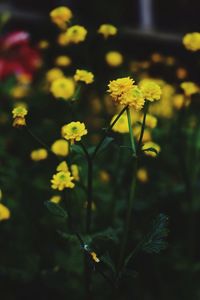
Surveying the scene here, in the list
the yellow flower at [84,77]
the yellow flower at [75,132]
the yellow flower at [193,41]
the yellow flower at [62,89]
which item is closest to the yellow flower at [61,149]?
the yellow flower at [62,89]

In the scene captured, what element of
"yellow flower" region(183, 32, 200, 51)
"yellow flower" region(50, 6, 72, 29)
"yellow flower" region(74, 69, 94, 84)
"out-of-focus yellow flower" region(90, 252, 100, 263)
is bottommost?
"out-of-focus yellow flower" region(90, 252, 100, 263)

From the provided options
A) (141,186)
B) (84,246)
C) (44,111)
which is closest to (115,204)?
(141,186)

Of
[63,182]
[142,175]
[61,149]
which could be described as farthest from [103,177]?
[63,182]

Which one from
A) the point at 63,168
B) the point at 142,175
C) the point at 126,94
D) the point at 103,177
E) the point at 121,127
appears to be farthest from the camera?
the point at 103,177

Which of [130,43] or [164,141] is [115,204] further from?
[130,43]

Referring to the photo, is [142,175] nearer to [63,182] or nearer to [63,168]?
[63,168]

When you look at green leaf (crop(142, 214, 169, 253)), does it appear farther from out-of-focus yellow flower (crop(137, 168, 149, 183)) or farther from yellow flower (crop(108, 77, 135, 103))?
out-of-focus yellow flower (crop(137, 168, 149, 183))

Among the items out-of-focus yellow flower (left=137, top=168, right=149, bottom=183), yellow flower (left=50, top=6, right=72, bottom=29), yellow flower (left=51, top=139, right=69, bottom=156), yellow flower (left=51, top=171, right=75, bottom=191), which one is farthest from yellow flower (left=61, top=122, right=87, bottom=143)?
out-of-focus yellow flower (left=137, top=168, right=149, bottom=183)

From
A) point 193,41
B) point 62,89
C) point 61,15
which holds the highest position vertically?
point 61,15

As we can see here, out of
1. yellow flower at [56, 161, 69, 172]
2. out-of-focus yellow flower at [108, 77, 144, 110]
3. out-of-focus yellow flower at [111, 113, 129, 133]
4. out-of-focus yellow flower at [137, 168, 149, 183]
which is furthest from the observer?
out-of-focus yellow flower at [137, 168, 149, 183]
